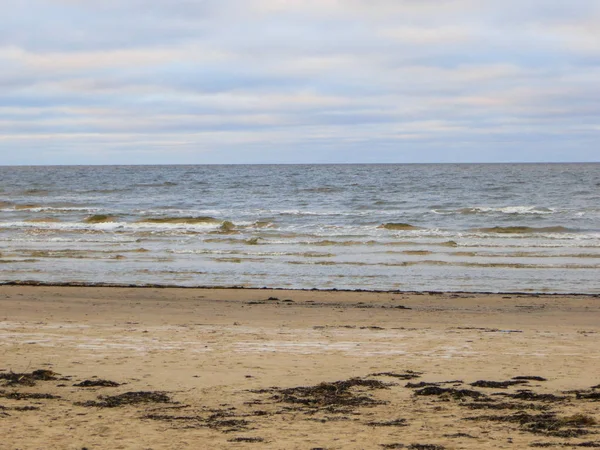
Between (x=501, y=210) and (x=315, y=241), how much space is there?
17352mm

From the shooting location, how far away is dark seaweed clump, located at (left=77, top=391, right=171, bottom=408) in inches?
253

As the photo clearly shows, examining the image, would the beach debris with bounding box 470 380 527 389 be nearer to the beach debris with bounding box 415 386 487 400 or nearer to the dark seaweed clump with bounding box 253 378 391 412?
the beach debris with bounding box 415 386 487 400

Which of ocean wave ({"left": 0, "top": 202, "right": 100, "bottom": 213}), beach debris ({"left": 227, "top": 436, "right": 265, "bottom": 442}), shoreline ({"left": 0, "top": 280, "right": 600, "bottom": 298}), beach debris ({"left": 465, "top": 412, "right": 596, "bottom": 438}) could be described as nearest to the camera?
beach debris ({"left": 227, "top": 436, "right": 265, "bottom": 442})

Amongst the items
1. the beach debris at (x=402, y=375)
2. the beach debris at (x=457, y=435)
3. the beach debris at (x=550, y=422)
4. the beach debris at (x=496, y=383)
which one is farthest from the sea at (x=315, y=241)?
the beach debris at (x=457, y=435)

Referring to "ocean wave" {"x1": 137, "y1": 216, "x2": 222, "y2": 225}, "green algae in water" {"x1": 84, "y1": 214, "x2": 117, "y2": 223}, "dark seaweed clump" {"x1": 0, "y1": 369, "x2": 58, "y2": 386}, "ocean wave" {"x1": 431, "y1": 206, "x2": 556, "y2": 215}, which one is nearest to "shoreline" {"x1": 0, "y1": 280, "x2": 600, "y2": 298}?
"dark seaweed clump" {"x1": 0, "y1": 369, "x2": 58, "y2": 386}

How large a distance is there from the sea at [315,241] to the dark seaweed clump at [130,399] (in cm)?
969

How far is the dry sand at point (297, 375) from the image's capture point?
18.3 feet

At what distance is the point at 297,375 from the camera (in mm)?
7504

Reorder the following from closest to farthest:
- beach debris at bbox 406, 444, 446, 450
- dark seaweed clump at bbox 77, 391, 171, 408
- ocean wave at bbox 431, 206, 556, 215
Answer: beach debris at bbox 406, 444, 446, 450 → dark seaweed clump at bbox 77, 391, 171, 408 → ocean wave at bbox 431, 206, 556, 215

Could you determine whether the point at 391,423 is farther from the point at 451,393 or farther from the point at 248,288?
the point at 248,288

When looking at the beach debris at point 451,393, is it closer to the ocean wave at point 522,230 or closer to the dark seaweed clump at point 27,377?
the dark seaweed clump at point 27,377

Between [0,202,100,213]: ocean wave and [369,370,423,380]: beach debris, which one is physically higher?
[0,202,100,213]: ocean wave

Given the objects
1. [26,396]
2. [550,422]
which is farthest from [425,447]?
[26,396]

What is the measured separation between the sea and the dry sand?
4436 millimetres
